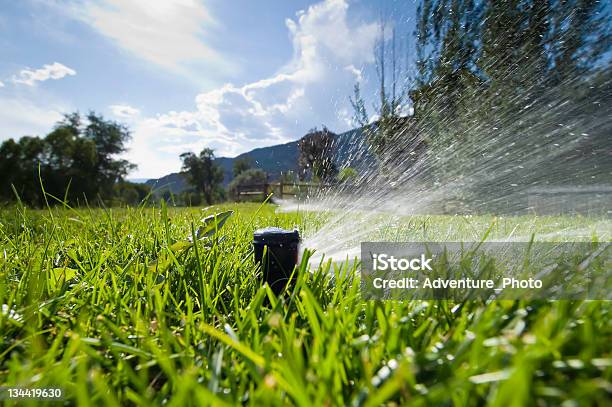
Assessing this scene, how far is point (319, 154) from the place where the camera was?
6312 millimetres

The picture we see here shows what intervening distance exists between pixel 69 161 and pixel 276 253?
5373 cm

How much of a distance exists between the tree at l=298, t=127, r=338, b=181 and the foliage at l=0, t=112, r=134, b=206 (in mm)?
26845

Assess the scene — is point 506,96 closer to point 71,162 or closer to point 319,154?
point 319,154

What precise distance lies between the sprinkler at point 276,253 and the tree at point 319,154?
364 cm

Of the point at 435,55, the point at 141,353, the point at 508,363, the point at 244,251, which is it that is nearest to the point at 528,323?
the point at 508,363

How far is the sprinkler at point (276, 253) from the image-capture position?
5.39 ft

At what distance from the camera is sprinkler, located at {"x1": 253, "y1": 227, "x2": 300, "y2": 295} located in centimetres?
164

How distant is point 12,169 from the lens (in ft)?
122

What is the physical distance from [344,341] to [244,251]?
55.5 inches

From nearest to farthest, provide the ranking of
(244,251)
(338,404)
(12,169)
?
(338,404)
(244,251)
(12,169)

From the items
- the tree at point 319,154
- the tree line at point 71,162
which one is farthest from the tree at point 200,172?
the tree at point 319,154

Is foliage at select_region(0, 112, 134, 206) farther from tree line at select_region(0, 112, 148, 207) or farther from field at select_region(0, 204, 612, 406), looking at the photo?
field at select_region(0, 204, 612, 406)

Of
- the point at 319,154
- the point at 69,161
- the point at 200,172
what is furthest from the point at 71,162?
the point at 319,154

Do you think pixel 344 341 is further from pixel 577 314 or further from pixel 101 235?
pixel 101 235
